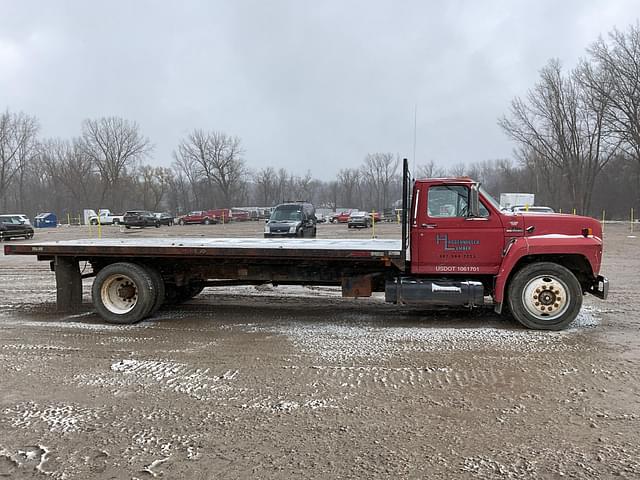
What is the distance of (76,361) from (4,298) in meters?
5.34

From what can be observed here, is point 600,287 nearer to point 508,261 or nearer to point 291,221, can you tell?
point 508,261

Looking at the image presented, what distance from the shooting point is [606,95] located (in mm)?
42000

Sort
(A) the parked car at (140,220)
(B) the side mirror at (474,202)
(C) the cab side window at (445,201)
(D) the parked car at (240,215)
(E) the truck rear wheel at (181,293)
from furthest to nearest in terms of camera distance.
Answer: (D) the parked car at (240,215)
(A) the parked car at (140,220)
(E) the truck rear wheel at (181,293)
(C) the cab side window at (445,201)
(B) the side mirror at (474,202)

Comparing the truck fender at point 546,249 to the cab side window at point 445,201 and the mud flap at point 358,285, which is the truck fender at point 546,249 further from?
the mud flap at point 358,285

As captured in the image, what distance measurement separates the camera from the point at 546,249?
6.42 m

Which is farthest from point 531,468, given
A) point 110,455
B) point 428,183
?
point 428,183

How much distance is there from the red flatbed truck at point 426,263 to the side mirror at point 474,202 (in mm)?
14

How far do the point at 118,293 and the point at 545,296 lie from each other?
6.44 meters

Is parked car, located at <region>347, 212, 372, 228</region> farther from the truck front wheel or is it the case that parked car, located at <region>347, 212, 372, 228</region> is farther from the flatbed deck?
the truck front wheel

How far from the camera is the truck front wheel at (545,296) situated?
254 inches

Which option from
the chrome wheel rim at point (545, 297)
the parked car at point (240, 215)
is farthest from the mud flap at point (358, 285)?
the parked car at point (240, 215)

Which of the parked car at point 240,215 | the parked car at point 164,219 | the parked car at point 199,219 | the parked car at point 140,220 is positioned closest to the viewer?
the parked car at point 140,220

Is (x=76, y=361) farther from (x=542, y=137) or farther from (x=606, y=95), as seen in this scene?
(x=542, y=137)

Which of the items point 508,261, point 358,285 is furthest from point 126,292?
point 508,261
